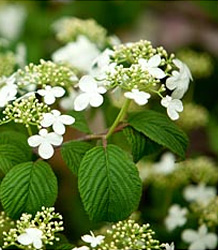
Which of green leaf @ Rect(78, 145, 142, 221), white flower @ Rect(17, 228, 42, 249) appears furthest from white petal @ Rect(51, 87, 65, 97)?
white flower @ Rect(17, 228, 42, 249)

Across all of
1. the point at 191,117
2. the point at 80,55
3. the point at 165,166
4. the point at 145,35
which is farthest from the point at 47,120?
the point at 145,35

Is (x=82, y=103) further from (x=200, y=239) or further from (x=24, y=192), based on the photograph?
(x=200, y=239)

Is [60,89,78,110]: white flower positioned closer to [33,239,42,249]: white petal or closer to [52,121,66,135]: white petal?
[52,121,66,135]: white petal

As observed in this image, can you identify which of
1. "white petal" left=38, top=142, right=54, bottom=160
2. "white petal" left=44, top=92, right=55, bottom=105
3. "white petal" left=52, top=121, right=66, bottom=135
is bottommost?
"white petal" left=38, top=142, right=54, bottom=160

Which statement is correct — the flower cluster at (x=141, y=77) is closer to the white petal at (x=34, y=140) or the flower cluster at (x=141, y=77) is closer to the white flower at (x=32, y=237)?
the white petal at (x=34, y=140)

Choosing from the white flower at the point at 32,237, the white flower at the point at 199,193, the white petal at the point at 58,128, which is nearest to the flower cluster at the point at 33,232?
the white flower at the point at 32,237

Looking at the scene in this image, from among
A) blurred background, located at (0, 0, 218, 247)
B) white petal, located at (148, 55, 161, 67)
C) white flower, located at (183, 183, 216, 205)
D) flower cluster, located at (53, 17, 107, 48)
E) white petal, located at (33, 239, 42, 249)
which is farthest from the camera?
blurred background, located at (0, 0, 218, 247)

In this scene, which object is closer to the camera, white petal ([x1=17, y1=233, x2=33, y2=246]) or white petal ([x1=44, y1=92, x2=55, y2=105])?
white petal ([x1=17, y1=233, x2=33, y2=246])

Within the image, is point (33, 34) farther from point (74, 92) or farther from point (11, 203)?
point (11, 203)
